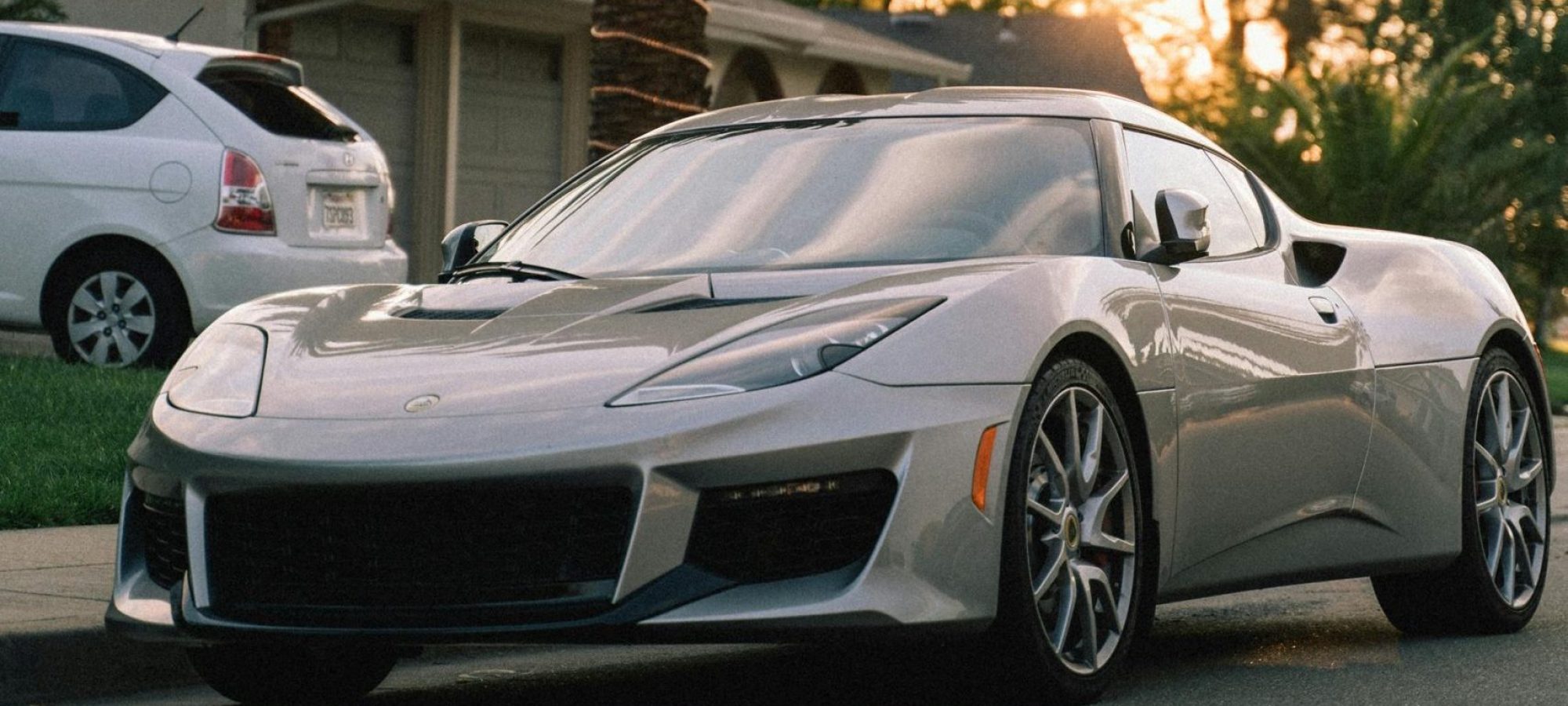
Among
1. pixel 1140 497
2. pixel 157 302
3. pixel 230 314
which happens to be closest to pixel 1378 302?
Result: pixel 1140 497

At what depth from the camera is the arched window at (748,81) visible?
24703mm

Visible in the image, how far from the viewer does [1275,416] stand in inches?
237

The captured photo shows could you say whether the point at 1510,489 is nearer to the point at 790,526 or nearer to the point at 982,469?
the point at 982,469

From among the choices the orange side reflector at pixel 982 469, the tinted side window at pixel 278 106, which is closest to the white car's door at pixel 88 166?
the tinted side window at pixel 278 106

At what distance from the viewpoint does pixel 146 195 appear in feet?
37.7

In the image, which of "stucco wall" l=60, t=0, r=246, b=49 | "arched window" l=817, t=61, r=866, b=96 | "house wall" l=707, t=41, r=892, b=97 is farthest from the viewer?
"arched window" l=817, t=61, r=866, b=96

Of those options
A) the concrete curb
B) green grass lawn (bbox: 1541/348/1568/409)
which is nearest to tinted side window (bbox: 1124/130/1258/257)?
the concrete curb

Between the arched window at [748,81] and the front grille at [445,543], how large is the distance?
19.9 metres

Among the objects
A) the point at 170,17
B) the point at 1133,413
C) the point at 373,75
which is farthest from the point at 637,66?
the point at 373,75

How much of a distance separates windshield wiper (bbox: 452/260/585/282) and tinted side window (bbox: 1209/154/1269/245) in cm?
198

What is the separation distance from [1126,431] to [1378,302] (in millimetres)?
1607

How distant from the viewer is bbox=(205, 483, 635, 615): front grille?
15.1 ft

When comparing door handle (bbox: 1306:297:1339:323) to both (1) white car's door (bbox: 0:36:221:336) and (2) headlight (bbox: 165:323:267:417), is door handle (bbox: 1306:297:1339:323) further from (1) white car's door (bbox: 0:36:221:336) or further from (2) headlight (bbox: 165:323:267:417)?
(1) white car's door (bbox: 0:36:221:336)

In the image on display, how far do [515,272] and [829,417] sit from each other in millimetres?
1477
